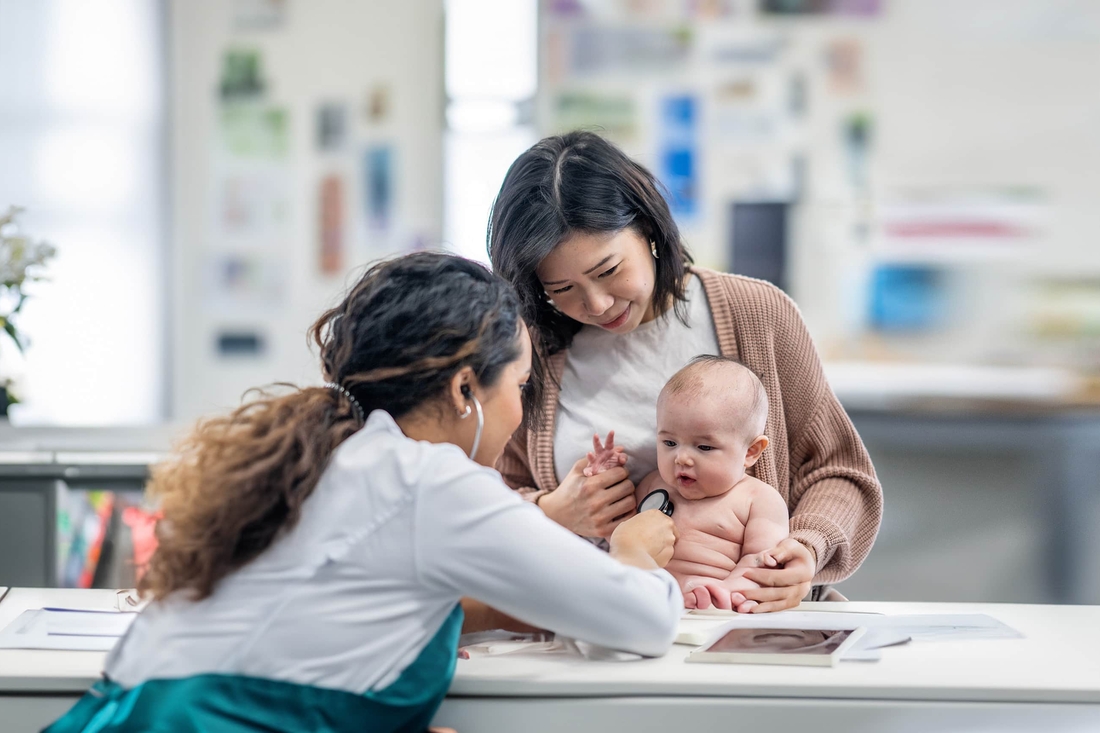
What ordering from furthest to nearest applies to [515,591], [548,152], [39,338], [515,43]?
[515,43]
[39,338]
[548,152]
[515,591]

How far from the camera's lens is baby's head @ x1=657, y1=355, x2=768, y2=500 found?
1.66m

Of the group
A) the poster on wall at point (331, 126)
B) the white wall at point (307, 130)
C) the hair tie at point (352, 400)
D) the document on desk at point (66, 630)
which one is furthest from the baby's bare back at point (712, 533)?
the poster on wall at point (331, 126)

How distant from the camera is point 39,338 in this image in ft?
13.2

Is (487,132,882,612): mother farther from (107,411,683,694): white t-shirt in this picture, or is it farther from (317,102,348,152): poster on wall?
(317,102,348,152): poster on wall

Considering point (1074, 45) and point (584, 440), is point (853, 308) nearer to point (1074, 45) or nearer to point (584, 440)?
point (1074, 45)

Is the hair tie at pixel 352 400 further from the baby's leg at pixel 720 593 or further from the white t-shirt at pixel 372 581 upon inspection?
the baby's leg at pixel 720 593

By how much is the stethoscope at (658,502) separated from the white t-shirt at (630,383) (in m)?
0.07

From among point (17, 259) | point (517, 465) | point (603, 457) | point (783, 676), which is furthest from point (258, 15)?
point (783, 676)

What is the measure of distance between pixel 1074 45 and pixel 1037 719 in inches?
142

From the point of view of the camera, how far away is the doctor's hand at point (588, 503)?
165 cm

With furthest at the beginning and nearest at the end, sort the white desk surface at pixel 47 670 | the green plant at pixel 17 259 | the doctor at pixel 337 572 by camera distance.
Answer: the green plant at pixel 17 259, the white desk surface at pixel 47 670, the doctor at pixel 337 572

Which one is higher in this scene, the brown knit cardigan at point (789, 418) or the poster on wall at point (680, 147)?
the poster on wall at point (680, 147)

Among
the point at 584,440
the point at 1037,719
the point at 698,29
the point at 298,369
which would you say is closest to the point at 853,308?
the point at 698,29

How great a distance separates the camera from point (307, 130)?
4.50 metres
